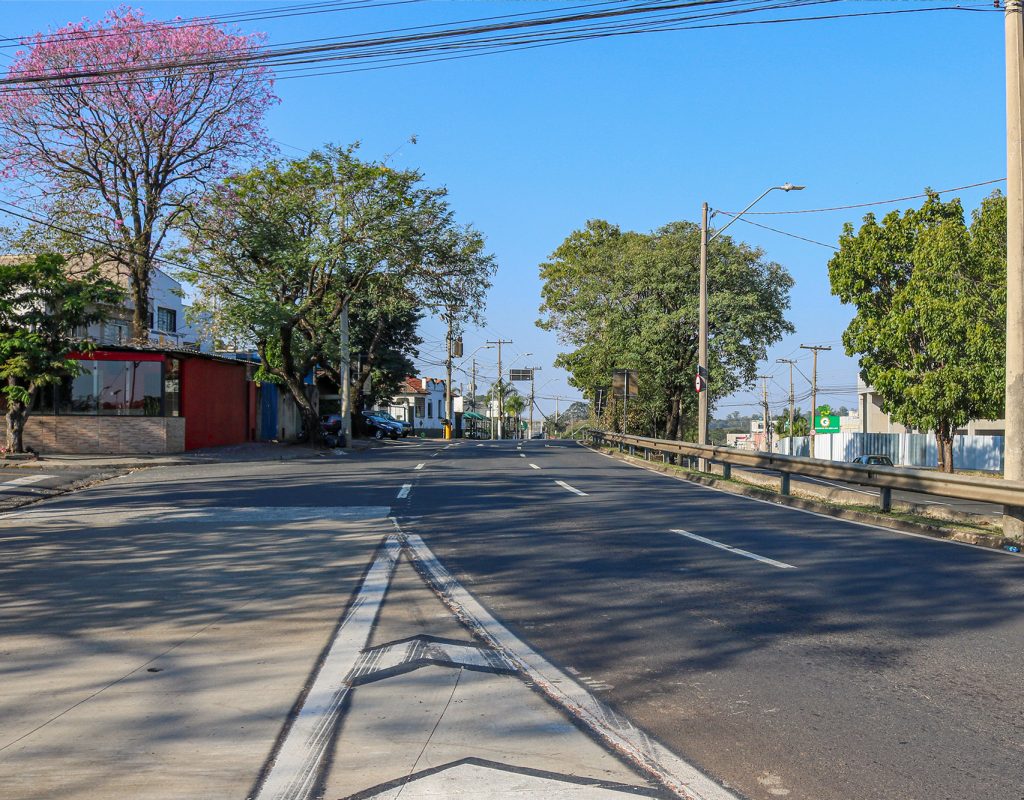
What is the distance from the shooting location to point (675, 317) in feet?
133

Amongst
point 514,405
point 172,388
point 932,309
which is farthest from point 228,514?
point 514,405

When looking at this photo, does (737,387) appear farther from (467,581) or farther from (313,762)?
(313,762)

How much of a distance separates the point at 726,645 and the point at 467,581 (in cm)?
308

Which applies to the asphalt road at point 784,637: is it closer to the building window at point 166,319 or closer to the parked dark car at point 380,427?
the parked dark car at point 380,427

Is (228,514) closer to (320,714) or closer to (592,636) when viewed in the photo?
(592,636)

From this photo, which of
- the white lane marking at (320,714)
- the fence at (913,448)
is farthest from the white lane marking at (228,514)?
the fence at (913,448)

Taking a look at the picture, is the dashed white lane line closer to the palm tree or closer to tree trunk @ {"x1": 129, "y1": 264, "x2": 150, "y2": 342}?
tree trunk @ {"x1": 129, "y1": 264, "x2": 150, "y2": 342}

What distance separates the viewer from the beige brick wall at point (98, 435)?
27.3 m

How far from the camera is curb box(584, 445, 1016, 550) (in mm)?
11789

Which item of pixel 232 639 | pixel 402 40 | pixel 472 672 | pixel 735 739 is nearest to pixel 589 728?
pixel 735 739

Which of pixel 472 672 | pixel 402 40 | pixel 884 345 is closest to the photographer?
pixel 472 672

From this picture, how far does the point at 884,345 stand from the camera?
117 feet

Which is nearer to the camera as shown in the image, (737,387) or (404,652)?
(404,652)

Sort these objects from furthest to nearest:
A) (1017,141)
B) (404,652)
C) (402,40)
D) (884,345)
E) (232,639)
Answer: (884,345), (402,40), (1017,141), (232,639), (404,652)
